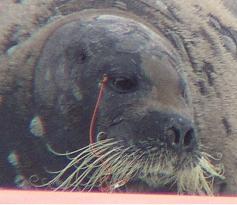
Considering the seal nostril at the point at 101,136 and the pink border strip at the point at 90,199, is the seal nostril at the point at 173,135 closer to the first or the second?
the seal nostril at the point at 101,136

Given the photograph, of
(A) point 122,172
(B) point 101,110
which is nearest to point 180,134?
(A) point 122,172

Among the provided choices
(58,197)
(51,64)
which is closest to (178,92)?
(51,64)

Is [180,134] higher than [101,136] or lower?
higher

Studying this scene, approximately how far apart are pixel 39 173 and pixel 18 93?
18.5 inches

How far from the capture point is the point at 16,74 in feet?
15.0

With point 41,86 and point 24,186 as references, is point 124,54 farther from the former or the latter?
point 24,186

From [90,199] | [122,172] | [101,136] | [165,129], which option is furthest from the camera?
[101,136]

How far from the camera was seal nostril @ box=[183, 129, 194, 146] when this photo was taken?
12.8ft

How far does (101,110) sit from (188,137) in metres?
0.46

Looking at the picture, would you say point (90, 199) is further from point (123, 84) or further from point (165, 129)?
point (123, 84)

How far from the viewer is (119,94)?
159 inches

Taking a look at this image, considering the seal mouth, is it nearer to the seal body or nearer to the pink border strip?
the seal body

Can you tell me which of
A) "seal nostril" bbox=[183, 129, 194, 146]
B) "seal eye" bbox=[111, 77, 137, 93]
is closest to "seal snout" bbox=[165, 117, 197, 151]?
"seal nostril" bbox=[183, 129, 194, 146]

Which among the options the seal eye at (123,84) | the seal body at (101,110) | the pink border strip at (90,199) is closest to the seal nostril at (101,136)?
the seal body at (101,110)
